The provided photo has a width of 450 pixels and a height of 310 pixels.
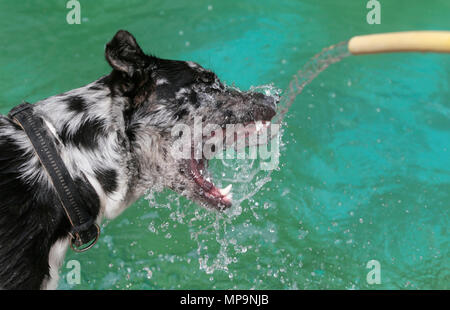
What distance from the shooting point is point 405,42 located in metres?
1.42

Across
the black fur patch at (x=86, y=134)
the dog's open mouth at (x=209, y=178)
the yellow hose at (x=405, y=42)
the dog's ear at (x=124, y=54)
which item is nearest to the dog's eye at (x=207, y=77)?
the dog's open mouth at (x=209, y=178)

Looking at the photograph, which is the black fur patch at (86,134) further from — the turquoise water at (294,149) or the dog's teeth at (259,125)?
the turquoise water at (294,149)

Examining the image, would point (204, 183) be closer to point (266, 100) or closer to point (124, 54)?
point (266, 100)

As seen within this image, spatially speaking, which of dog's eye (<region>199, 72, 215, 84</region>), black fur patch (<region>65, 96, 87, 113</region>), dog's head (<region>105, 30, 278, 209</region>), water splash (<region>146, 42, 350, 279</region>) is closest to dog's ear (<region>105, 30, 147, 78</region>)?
dog's head (<region>105, 30, 278, 209</region>)

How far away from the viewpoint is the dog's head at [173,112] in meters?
2.49

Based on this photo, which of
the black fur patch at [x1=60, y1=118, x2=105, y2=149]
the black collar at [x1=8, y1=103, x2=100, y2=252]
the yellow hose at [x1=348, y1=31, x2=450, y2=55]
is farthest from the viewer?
the black fur patch at [x1=60, y1=118, x2=105, y2=149]

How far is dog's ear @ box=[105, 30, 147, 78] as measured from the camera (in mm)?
2348

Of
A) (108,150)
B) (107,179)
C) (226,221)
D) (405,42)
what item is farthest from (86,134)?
(226,221)

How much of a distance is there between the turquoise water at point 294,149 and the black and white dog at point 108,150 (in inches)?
36.5

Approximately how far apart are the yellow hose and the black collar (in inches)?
56.5

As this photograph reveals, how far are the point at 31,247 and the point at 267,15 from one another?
445 centimetres

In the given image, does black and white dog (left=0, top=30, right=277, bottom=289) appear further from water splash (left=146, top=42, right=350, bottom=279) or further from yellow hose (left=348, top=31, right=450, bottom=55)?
yellow hose (left=348, top=31, right=450, bottom=55)

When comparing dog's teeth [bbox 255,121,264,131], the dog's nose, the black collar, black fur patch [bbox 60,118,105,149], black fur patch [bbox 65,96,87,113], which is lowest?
the black collar
